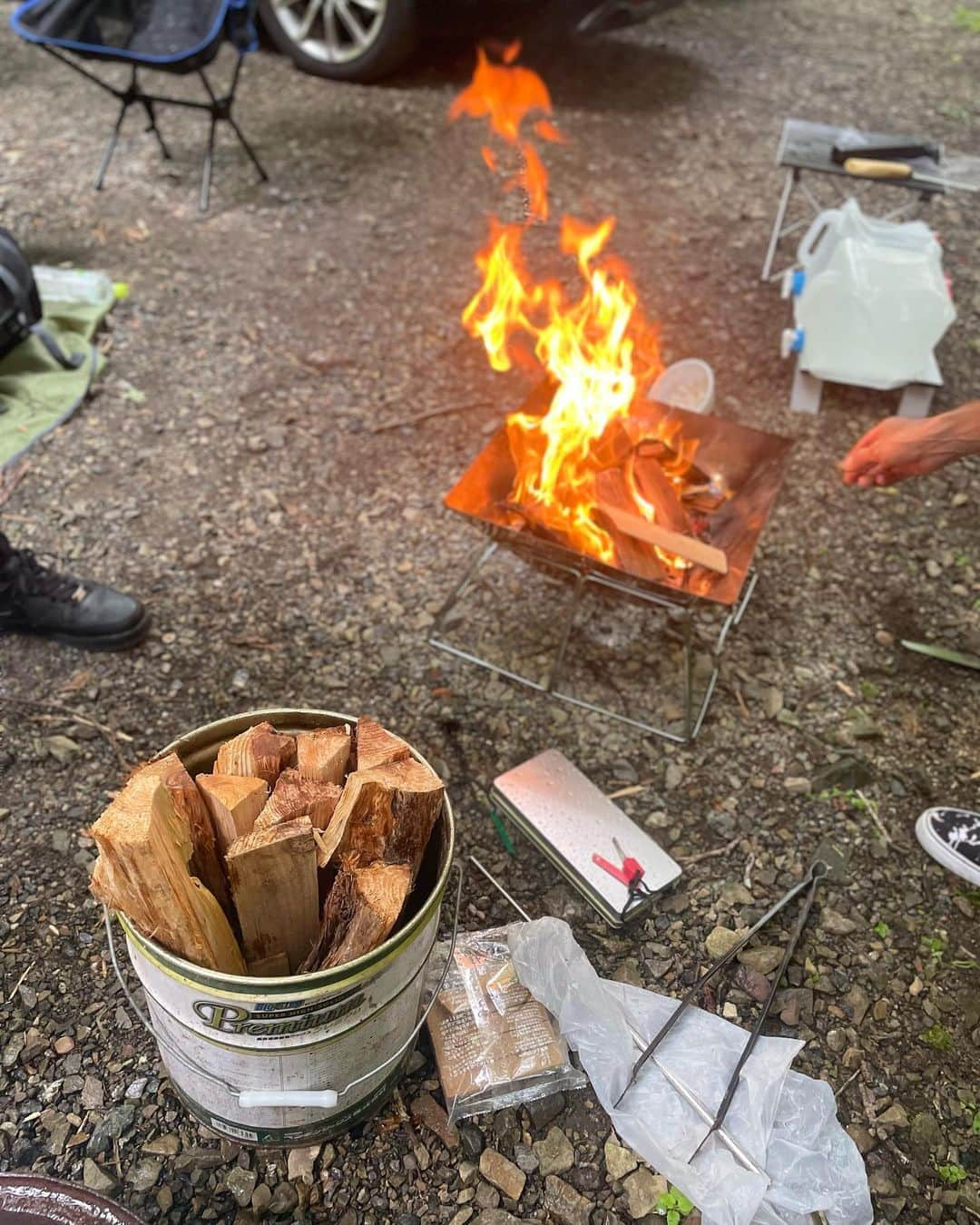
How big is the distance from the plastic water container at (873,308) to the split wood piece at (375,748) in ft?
11.3

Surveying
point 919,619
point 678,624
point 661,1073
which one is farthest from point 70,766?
point 919,619

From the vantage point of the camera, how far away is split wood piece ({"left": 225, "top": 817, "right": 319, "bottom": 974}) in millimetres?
1551

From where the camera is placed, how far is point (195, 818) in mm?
1712

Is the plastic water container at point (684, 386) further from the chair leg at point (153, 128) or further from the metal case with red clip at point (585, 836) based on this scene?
the chair leg at point (153, 128)

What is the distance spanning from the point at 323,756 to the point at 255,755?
14 cm

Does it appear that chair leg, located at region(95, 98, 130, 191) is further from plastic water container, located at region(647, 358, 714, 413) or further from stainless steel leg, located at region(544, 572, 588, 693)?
stainless steel leg, located at region(544, 572, 588, 693)

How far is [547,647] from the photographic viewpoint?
3.22 meters

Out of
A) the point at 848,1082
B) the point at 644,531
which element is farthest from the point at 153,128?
the point at 848,1082

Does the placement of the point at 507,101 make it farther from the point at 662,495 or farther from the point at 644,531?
the point at 644,531

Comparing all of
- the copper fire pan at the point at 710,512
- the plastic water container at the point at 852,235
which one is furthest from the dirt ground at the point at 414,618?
the copper fire pan at the point at 710,512

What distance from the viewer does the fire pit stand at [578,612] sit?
107 inches

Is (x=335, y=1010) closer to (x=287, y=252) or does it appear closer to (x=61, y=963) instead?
(x=61, y=963)

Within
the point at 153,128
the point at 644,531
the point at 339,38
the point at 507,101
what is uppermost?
the point at 339,38

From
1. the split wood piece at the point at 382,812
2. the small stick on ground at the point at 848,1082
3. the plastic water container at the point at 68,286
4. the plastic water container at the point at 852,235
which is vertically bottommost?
the small stick on ground at the point at 848,1082
